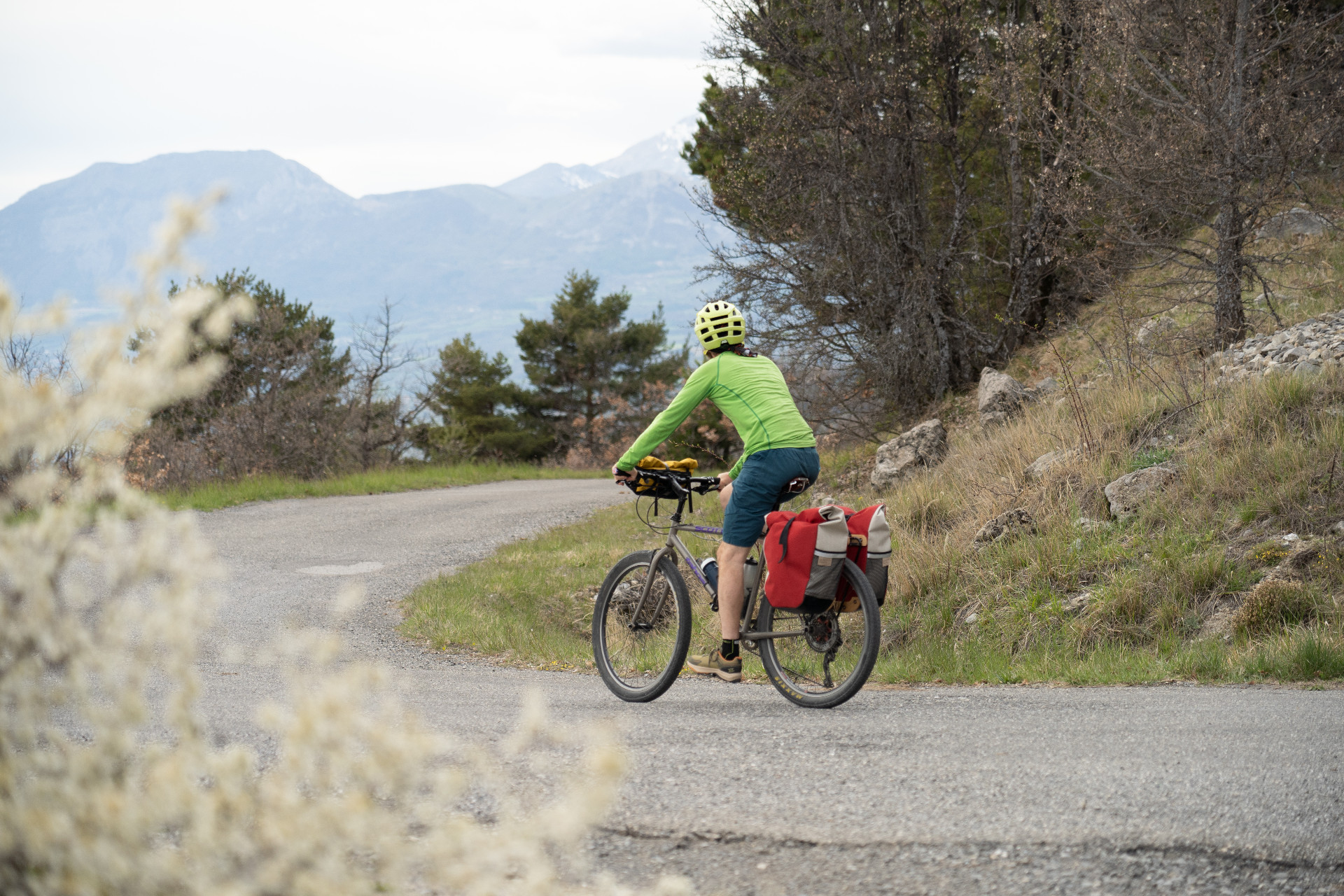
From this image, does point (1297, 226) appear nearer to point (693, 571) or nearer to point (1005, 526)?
point (1005, 526)

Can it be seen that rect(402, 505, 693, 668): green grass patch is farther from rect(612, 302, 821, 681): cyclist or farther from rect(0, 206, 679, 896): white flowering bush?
rect(0, 206, 679, 896): white flowering bush

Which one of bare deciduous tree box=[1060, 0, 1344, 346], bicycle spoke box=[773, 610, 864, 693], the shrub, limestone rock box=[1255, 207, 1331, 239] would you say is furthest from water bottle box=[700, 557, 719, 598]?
limestone rock box=[1255, 207, 1331, 239]

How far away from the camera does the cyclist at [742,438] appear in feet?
17.3

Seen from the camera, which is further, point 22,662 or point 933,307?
point 933,307

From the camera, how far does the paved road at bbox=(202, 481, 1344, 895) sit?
9.32 ft

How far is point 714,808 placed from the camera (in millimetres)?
3307

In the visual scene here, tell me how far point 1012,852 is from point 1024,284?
47.6 ft

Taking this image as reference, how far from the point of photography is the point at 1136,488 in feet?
26.4

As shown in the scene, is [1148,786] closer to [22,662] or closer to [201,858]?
[201,858]

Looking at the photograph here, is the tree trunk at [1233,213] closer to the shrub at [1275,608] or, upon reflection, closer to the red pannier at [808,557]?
the shrub at [1275,608]

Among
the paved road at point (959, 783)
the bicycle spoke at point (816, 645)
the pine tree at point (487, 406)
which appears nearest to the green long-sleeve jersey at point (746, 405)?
the bicycle spoke at point (816, 645)

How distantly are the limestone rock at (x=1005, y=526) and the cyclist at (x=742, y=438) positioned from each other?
3.66m

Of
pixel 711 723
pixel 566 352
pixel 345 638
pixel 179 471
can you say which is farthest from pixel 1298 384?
pixel 566 352

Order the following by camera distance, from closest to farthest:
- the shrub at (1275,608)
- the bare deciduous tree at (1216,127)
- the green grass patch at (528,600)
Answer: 1. the shrub at (1275,608)
2. the green grass patch at (528,600)
3. the bare deciduous tree at (1216,127)
